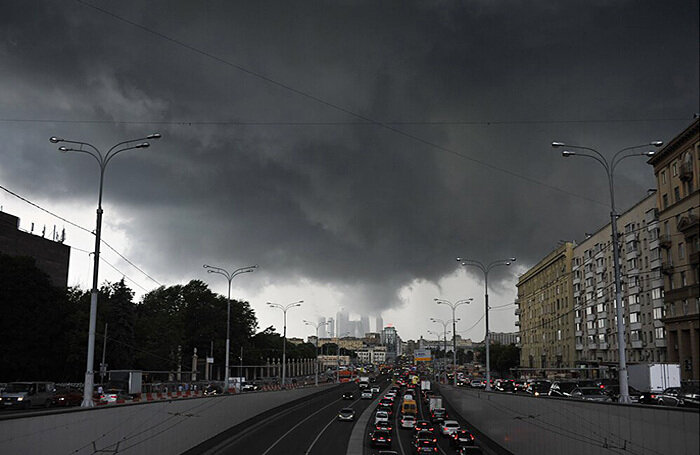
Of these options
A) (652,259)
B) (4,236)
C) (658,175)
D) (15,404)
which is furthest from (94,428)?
(4,236)

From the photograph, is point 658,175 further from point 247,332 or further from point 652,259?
point 247,332

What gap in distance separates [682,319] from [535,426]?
27.4m

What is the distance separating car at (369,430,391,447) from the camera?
140 ft

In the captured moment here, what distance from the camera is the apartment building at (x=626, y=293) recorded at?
72.2m

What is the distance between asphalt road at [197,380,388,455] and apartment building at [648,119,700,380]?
24942 millimetres

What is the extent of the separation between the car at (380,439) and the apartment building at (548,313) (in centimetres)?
6896

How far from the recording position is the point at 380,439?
4266 centimetres

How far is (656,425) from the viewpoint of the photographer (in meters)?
19.2

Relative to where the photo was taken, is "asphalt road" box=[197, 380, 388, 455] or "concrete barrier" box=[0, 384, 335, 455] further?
"asphalt road" box=[197, 380, 388, 455]

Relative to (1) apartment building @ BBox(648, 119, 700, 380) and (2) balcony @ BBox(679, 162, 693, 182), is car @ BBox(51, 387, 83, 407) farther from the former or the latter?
(2) balcony @ BBox(679, 162, 693, 182)

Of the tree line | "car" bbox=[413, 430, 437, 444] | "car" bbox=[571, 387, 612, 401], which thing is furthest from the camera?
the tree line

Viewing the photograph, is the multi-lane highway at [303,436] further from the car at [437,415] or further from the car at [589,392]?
the car at [589,392]

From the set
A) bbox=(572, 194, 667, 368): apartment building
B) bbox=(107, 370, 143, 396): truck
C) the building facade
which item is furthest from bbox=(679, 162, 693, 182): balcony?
the building facade

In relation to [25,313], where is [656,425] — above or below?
below
